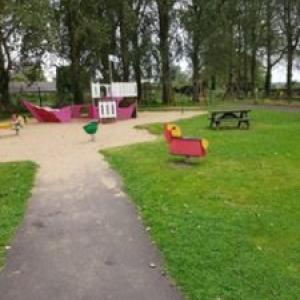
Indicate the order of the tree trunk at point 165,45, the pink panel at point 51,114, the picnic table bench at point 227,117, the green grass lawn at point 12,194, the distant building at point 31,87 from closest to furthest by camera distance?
1. the green grass lawn at point 12,194
2. the picnic table bench at point 227,117
3. the pink panel at point 51,114
4. the tree trunk at point 165,45
5. the distant building at point 31,87

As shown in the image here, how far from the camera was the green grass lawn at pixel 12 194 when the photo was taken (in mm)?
5712

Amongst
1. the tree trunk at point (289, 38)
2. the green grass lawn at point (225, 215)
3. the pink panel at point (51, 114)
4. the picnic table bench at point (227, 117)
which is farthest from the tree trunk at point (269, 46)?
the green grass lawn at point (225, 215)

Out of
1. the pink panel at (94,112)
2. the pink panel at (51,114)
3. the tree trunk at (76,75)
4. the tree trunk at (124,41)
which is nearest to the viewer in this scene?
the pink panel at (51,114)

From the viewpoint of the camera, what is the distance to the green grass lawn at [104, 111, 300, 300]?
4223 mm

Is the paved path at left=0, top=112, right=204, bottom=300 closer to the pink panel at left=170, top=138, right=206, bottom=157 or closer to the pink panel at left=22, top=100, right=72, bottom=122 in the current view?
the pink panel at left=170, top=138, right=206, bottom=157

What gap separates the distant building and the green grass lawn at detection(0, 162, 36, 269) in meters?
28.0

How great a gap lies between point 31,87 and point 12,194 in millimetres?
40098

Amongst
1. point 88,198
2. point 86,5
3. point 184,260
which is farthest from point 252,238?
point 86,5

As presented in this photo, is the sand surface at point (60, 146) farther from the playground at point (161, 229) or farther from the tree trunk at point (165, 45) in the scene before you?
the tree trunk at point (165, 45)

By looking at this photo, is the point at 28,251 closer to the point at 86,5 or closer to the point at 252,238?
the point at 252,238

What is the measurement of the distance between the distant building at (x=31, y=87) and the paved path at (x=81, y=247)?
30148 mm

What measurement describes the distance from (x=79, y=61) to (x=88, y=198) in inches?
989

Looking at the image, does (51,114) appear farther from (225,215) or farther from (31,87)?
(31,87)

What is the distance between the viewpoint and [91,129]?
45.4 ft
